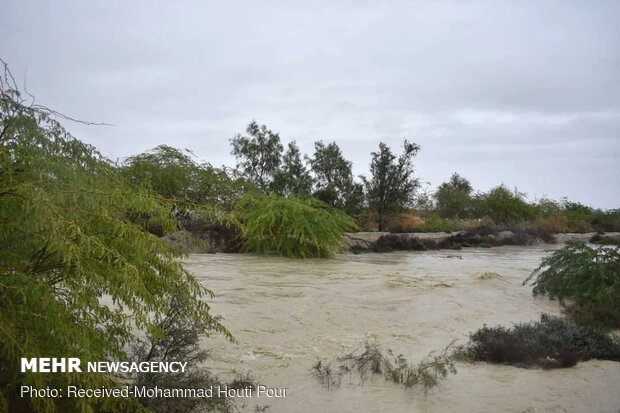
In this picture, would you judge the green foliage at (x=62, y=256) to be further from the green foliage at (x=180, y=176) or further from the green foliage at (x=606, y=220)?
the green foliage at (x=606, y=220)

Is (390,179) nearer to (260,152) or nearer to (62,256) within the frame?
(260,152)

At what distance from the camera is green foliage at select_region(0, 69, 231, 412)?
7.58ft

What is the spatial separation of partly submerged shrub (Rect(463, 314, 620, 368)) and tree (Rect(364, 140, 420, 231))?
2116 cm

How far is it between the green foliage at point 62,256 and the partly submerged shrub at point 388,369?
4.92 feet

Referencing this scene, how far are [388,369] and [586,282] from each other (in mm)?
4500

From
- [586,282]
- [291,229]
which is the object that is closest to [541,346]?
[586,282]

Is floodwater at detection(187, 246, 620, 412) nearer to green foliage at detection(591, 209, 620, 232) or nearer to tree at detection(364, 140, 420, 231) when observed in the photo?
tree at detection(364, 140, 420, 231)

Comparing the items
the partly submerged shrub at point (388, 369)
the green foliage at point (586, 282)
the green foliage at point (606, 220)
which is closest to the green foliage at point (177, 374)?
the partly submerged shrub at point (388, 369)

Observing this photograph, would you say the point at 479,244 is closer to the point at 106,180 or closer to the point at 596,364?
the point at 596,364

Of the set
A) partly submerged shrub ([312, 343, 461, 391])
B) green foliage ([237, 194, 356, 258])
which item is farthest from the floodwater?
green foliage ([237, 194, 356, 258])

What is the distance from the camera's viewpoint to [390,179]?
26188 millimetres

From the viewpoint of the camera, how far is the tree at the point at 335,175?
2906 cm

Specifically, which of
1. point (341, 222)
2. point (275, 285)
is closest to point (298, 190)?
point (341, 222)

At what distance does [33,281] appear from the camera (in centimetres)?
235
